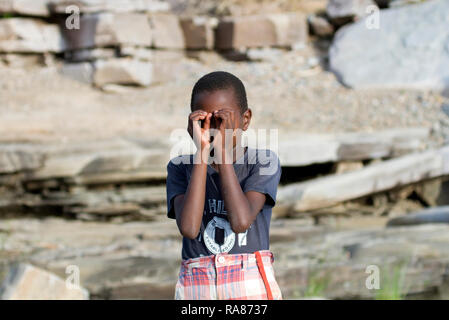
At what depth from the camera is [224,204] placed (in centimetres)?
165

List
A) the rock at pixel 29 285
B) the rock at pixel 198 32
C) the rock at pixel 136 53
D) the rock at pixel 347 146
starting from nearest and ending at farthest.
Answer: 1. the rock at pixel 29 285
2. the rock at pixel 347 146
3. the rock at pixel 136 53
4. the rock at pixel 198 32

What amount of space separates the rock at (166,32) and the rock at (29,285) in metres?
7.15

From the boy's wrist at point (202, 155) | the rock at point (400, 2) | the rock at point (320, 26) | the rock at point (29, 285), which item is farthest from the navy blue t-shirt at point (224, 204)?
the rock at point (320, 26)

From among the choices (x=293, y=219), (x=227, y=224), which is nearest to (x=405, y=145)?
(x=293, y=219)

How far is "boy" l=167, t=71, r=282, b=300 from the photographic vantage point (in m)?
1.60

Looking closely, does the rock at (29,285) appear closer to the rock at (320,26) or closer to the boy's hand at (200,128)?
the boy's hand at (200,128)

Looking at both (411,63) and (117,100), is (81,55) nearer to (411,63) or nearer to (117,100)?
(117,100)

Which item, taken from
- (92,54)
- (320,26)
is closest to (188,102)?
(92,54)

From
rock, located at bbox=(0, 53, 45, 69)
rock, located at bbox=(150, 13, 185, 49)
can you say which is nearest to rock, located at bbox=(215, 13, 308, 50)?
rock, located at bbox=(150, 13, 185, 49)

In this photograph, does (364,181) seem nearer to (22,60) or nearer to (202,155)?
(202,155)

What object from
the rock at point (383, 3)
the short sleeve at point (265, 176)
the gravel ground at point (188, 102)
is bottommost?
the short sleeve at point (265, 176)

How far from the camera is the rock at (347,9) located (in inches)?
392

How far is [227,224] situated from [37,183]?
16.7ft

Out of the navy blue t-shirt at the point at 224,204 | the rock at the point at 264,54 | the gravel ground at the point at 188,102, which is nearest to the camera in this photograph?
the navy blue t-shirt at the point at 224,204
